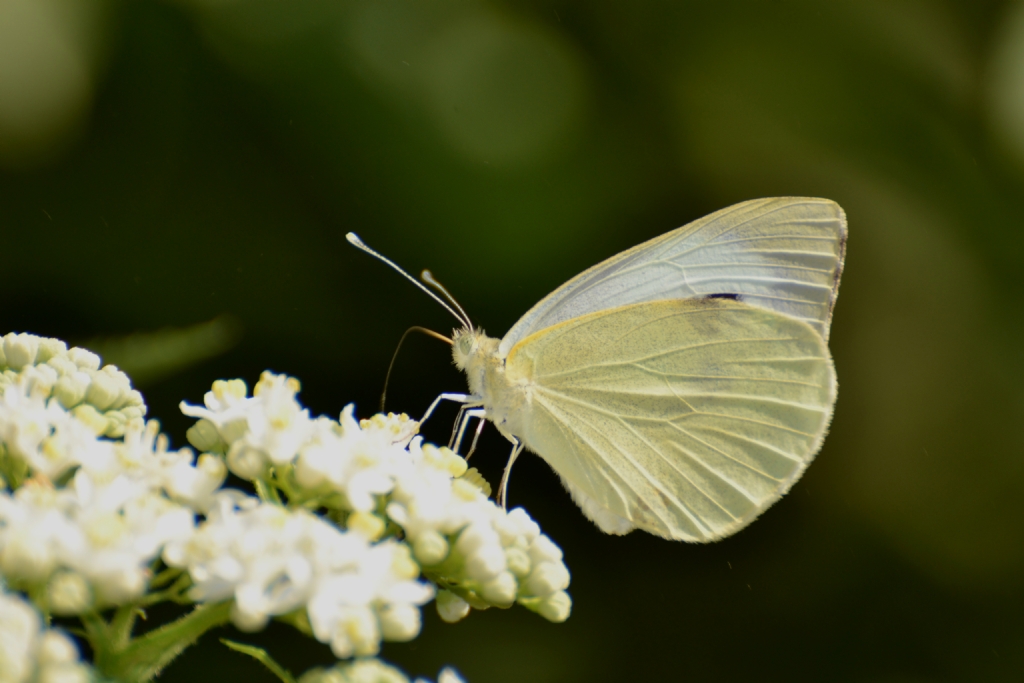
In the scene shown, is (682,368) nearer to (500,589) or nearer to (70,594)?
(500,589)

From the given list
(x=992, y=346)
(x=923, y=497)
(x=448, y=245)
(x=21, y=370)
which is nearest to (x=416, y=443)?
(x=21, y=370)

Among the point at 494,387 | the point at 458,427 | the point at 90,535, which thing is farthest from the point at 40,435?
the point at 458,427

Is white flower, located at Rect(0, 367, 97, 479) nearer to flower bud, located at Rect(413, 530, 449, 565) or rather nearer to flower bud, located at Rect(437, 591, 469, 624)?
flower bud, located at Rect(413, 530, 449, 565)

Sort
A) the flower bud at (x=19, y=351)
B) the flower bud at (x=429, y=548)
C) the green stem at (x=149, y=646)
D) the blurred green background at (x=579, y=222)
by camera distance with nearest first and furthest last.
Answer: the green stem at (x=149, y=646), the flower bud at (x=429, y=548), the flower bud at (x=19, y=351), the blurred green background at (x=579, y=222)

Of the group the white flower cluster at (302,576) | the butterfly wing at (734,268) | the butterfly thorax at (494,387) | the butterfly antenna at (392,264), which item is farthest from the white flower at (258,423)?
the butterfly wing at (734,268)

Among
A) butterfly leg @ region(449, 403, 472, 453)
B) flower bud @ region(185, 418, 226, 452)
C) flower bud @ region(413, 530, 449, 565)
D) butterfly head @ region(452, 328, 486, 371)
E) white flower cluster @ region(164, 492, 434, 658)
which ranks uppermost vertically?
white flower cluster @ region(164, 492, 434, 658)

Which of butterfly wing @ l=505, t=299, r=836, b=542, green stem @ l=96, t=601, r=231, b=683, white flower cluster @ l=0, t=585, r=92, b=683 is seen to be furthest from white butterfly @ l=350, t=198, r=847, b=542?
white flower cluster @ l=0, t=585, r=92, b=683

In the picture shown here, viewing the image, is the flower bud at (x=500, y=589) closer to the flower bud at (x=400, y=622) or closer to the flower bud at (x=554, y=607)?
the flower bud at (x=554, y=607)
